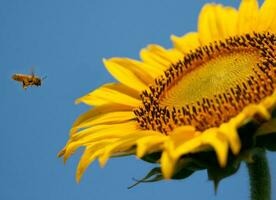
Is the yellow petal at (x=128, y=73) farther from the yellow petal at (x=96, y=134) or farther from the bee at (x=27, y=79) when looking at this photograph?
the bee at (x=27, y=79)

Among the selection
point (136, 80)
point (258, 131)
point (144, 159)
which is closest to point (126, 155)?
point (144, 159)

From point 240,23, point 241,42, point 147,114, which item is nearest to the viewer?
point 147,114

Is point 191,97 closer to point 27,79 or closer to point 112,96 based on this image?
point 112,96

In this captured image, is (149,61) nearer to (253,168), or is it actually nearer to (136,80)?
(136,80)

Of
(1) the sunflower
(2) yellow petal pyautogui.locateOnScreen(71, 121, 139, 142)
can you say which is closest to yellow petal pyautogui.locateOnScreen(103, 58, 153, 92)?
(1) the sunflower

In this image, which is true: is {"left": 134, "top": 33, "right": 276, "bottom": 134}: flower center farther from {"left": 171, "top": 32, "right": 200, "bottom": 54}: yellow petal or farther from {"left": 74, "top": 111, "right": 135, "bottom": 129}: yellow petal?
{"left": 171, "top": 32, "right": 200, "bottom": 54}: yellow petal

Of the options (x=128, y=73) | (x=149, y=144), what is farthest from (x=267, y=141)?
(x=128, y=73)

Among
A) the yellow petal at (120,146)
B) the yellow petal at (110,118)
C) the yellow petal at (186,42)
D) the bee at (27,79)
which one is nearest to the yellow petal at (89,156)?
the yellow petal at (120,146)
